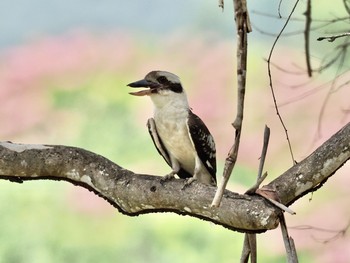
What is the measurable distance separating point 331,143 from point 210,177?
477mm

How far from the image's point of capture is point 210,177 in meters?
1.75

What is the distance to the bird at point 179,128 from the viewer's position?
1711mm

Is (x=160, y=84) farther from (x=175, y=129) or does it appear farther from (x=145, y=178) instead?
(x=145, y=178)

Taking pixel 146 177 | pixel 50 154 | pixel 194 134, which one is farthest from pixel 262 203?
pixel 194 134

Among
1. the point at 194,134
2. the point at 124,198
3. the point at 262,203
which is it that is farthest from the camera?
the point at 194,134

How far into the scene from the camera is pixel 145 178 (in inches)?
55.1

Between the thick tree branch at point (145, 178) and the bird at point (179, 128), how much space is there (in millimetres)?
299

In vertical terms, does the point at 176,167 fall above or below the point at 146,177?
above

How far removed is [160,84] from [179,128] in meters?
0.10

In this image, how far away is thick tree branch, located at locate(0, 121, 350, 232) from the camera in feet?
4.26

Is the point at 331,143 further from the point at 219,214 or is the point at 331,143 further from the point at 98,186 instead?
the point at 98,186

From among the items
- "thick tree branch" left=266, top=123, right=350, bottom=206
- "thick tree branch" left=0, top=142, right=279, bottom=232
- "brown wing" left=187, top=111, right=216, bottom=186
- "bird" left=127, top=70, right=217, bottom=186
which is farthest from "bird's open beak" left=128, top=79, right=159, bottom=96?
"thick tree branch" left=266, top=123, right=350, bottom=206

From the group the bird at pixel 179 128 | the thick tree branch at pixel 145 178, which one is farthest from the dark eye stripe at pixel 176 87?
the thick tree branch at pixel 145 178

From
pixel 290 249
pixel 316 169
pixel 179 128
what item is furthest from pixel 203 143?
pixel 290 249
